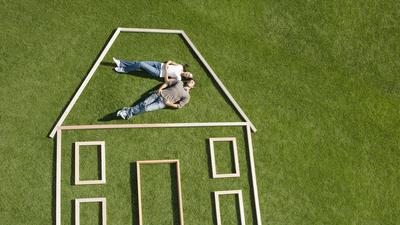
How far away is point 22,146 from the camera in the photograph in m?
7.71

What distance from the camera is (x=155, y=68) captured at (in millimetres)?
8422

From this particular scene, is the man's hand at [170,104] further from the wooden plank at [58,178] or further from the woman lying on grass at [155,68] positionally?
the wooden plank at [58,178]

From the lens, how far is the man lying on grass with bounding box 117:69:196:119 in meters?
8.11

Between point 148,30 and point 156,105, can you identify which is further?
point 148,30

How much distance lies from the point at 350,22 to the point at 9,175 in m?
7.79

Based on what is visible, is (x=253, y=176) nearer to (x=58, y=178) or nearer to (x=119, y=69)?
(x=119, y=69)

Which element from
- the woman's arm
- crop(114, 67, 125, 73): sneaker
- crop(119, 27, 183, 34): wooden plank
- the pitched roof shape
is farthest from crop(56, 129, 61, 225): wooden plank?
crop(119, 27, 183, 34): wooden plank

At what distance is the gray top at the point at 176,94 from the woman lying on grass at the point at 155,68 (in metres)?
0.20

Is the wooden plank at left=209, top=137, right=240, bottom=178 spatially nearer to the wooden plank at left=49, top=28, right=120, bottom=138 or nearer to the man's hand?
the man's hand

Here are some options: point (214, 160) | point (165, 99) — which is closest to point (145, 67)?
point (165, 99)

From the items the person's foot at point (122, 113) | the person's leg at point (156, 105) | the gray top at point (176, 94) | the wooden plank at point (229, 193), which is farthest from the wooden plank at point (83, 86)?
the wooden plank at point (229, 193)

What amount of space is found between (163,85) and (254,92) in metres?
1.93

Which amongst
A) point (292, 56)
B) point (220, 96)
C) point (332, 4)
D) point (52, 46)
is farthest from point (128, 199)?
point (332, 4)

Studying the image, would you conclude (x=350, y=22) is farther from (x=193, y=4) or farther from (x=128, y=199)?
(x=128, y=199)
